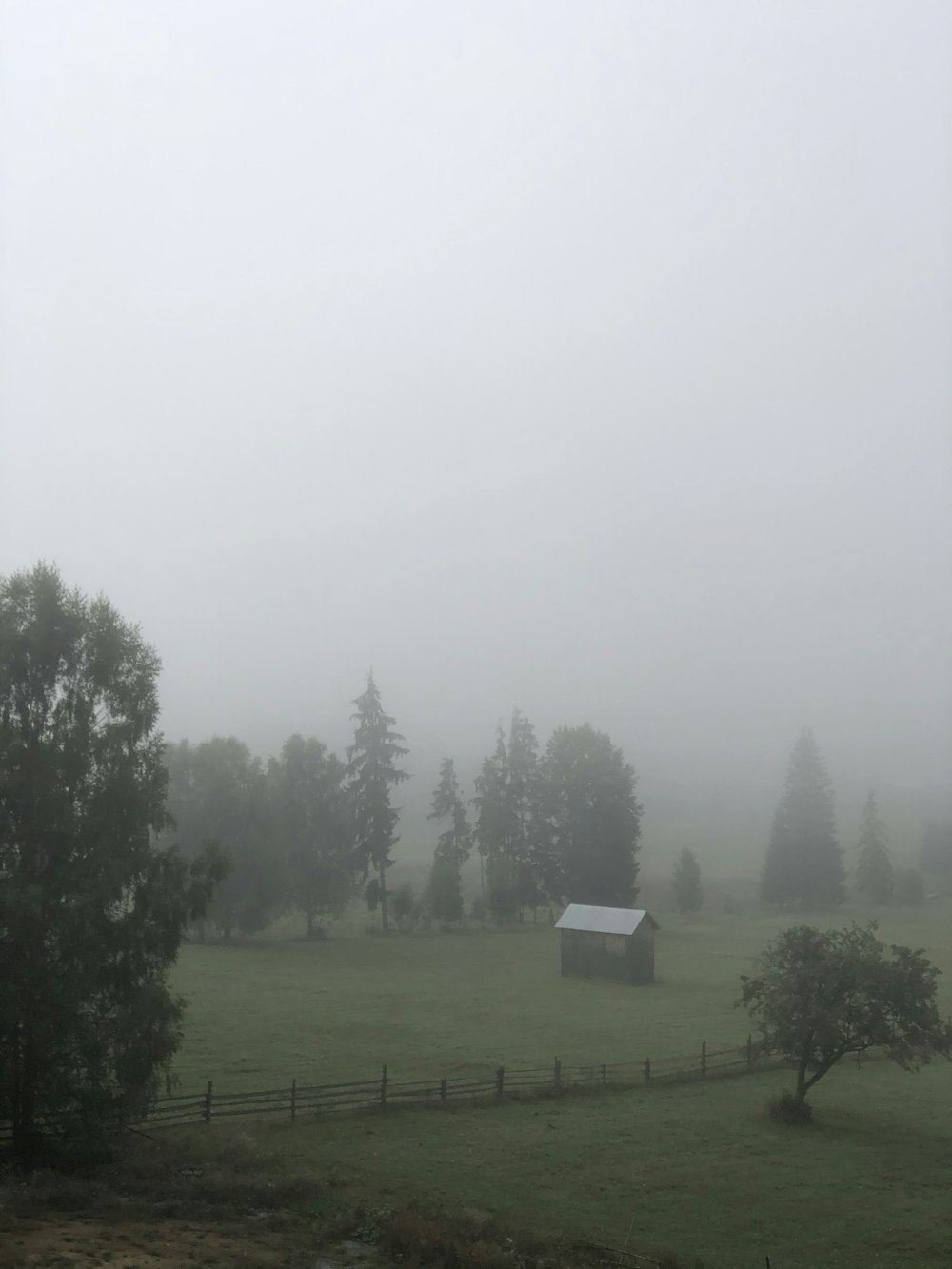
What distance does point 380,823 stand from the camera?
67.5 metres

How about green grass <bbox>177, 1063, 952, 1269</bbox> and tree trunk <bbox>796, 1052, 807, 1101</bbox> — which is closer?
green grass <bbox>177, 1063, 952, 1269</bbox>

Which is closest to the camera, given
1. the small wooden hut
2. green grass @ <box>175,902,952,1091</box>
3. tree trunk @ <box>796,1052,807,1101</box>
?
tree trunk @ <box>796,1052,807,1101</box>

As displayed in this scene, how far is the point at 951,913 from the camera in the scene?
74875mm

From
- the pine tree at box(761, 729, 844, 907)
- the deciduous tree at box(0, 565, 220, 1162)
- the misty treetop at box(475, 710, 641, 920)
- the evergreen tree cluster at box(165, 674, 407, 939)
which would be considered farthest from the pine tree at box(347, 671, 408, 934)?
the deciduous tree at box(0, 565, 220, 1162)

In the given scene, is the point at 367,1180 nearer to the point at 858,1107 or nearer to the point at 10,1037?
the point at 10,1037

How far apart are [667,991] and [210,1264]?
118ft

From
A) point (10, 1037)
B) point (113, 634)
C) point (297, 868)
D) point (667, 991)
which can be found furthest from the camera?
point (297, 868)

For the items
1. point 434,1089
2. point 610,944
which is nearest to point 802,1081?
Result: point 434,1089

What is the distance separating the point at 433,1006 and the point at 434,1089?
1371 cm

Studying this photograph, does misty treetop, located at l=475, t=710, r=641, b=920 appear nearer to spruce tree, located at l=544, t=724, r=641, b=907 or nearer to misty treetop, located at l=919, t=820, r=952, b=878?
spruce tree, located at l=544, t=724, r=641, b=907

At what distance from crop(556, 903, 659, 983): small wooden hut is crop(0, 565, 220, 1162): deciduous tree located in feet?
110

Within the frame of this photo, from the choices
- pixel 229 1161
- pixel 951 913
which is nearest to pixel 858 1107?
pixel 229 1161

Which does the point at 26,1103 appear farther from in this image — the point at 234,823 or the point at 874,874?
the point at 874,874

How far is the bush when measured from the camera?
27625 millimetres
